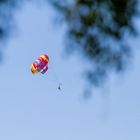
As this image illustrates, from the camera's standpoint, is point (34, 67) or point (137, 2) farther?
point (34, 67)

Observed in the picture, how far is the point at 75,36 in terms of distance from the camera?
117 inches

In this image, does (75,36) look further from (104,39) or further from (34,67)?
(34,67)

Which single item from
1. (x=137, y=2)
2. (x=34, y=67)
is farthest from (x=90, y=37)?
(x=34, y=67)

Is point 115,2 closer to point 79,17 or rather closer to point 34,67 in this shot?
point 79,17

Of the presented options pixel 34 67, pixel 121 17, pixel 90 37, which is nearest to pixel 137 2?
pixel 121 17

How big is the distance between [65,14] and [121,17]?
30 cm

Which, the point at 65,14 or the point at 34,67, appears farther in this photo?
the point at 34,67

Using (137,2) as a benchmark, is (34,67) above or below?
above

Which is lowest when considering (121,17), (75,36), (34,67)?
(75,36)

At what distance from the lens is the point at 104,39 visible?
9.77ft

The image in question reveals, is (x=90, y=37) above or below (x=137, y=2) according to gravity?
below

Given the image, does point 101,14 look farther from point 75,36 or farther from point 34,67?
point 34,67

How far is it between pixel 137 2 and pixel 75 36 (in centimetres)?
38

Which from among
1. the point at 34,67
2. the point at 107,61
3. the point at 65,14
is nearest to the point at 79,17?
the point at 65,14
